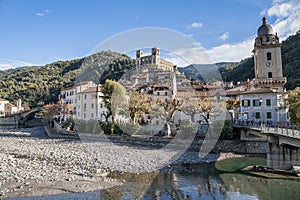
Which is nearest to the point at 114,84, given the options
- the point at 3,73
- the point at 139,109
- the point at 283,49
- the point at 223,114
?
the point at 139,109

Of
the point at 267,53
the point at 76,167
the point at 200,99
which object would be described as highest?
the point at 267,53

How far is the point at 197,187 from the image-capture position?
48.7ft

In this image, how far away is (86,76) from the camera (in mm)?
59062

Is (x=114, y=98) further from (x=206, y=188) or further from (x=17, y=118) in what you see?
(x=17, y=118)

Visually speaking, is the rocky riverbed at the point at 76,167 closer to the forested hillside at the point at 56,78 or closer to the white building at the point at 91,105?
the white building at the point at 91,105

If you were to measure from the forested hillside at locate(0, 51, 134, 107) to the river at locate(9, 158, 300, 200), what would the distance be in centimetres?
3853

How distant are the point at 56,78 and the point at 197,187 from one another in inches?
5043

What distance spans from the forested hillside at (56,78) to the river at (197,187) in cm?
3853

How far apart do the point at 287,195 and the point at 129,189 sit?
28.9 feet

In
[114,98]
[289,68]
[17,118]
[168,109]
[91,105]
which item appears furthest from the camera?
[17,118]

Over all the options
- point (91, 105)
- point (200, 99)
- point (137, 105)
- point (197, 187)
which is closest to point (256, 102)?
point (200, 99)

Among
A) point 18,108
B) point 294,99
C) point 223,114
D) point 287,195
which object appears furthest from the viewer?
point 18,108

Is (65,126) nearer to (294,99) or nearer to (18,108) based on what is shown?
(294,99)

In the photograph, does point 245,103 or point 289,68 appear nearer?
point 245,103
